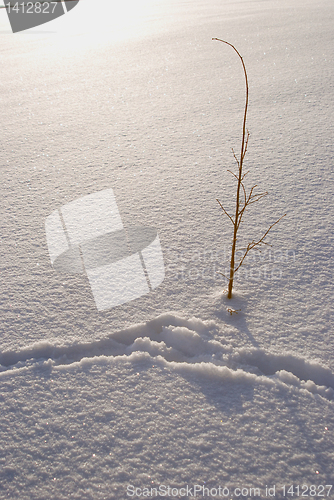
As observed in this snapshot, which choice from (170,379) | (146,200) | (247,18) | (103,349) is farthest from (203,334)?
(247,18)

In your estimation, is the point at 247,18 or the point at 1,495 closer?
the point at 1,495

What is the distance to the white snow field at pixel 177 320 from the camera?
32.6 inches

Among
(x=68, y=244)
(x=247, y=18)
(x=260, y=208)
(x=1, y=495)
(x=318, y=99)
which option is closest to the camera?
(x=1, y=495)

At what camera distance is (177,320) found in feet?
3.86

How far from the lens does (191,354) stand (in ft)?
3.58

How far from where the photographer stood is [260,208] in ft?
5.60

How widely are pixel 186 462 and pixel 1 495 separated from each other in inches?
17.1

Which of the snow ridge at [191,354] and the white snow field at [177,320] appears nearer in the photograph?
the white snow field at [177,320]

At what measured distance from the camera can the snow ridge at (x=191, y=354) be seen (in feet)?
3.29

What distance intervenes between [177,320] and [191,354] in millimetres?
133

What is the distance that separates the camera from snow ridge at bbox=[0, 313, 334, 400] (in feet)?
3.29

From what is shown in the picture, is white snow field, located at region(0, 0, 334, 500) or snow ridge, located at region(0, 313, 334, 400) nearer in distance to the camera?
white snow field, located at region(0, 0, 334, 500)

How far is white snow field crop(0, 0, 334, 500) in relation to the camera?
0.83m

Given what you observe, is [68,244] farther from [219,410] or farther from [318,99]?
[318,99]
